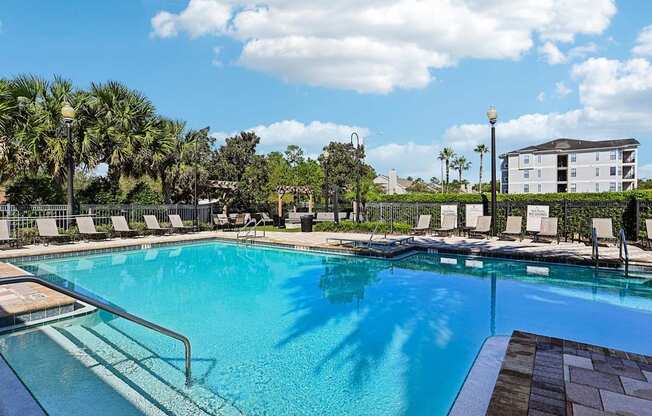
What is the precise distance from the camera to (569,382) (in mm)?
3059

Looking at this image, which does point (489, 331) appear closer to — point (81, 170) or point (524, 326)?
point (524, 326)

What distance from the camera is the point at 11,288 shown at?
6.18 meters

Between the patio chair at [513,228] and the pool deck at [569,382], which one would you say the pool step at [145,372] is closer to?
the pool deck at [569,382]

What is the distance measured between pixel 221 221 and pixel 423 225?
1067 centimetres

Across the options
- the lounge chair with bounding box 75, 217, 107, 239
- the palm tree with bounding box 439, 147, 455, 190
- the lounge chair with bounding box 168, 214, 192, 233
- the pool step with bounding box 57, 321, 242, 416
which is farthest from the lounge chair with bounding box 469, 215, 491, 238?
the palm tree with bounding box 439, 147, 455, 190

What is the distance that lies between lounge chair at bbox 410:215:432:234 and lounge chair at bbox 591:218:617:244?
18.6ft

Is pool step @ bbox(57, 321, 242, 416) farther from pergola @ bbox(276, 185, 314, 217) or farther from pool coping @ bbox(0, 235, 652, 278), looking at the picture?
pergola @ bbox(276, 185, 314, 217)

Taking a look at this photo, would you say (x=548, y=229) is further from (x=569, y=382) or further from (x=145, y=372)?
(x=145, y=372)

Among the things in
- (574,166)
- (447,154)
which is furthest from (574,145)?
(447,154)

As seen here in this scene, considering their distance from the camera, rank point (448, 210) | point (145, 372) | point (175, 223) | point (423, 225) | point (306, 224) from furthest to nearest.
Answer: point (306, 224), point (175, 223), point (448, 210), point (423, 225), point (145, 372)

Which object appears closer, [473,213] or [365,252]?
[365,252]

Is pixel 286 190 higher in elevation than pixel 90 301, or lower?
higher

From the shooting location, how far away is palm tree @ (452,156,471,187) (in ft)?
244

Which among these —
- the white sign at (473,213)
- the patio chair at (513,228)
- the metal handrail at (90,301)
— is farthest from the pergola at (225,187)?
the metal handrail at (90,301)
